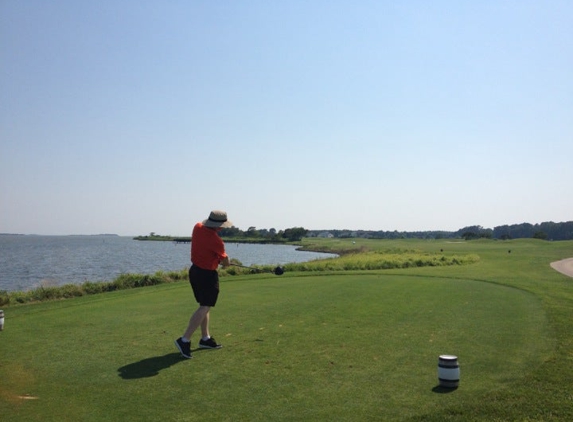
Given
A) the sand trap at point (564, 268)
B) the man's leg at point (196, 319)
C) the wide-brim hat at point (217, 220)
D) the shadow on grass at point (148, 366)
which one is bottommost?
the sand trap at point (564, 268)

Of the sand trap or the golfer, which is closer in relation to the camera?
the golfer

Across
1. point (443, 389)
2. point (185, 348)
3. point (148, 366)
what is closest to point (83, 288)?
point (185, 348)

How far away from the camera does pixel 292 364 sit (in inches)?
290

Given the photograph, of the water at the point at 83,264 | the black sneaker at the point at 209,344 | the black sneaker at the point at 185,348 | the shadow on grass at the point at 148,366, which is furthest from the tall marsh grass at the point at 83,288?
the black sneaker at the point at 185,348

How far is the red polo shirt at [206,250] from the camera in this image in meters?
8.55

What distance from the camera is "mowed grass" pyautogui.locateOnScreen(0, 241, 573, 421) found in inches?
221

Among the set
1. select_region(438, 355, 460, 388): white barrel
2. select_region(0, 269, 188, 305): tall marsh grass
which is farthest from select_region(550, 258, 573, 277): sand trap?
select_region(438, 355, 460, 388): white barrel

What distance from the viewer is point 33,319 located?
1176 cm

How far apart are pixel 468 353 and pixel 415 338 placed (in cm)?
122

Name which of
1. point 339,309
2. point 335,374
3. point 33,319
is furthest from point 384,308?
point 33,319

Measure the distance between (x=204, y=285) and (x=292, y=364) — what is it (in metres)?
2.10

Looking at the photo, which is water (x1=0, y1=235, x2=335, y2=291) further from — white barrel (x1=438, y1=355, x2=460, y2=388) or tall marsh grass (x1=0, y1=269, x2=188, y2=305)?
white barrel (x1=438, y1=355, x2=460, y2=388)

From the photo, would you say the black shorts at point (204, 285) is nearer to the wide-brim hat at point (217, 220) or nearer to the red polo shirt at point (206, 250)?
the red polo shirt at point (206, 250)

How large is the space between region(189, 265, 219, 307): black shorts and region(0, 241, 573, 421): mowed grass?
2.98 feet
